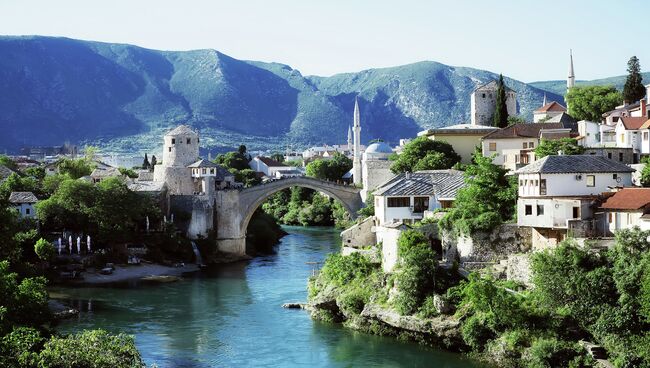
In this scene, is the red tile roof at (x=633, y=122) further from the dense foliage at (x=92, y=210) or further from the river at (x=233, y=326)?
the dense foliage at (x=92, y=210)

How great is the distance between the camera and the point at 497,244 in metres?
37.2

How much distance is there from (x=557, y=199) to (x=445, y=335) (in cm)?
743

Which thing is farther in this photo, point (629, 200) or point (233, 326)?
point (233, 326)

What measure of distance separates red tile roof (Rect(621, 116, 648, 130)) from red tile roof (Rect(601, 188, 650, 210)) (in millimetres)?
14142

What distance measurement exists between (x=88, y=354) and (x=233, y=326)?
57.7ft

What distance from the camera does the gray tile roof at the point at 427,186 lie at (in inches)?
1710

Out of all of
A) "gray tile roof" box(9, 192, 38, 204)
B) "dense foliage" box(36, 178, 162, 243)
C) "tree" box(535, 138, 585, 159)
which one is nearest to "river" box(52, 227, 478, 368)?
"dense foliage" box(36, 178, 162, 243)

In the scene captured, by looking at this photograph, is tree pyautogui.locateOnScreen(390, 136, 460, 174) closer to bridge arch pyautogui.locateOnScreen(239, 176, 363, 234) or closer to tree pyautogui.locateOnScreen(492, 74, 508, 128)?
tree pyautogui.locateOnScreen(492, 74, 508, 128)

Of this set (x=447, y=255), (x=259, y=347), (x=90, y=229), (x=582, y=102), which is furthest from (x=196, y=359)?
(x=582, y=102)

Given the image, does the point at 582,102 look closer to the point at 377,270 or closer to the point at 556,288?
the point at 377,270

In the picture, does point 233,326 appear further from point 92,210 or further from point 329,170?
point 329,170

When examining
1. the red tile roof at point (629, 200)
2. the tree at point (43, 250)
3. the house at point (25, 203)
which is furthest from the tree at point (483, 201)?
the house at point (25, 203)

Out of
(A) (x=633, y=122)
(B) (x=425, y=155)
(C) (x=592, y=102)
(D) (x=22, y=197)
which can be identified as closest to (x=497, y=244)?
(A) (x=633, y=122)

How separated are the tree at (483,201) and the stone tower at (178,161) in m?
33.6
